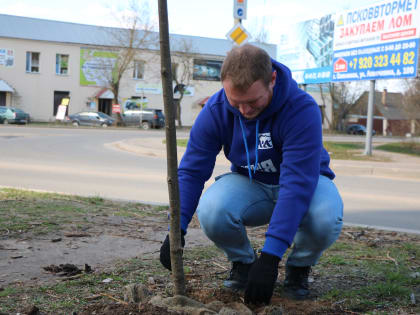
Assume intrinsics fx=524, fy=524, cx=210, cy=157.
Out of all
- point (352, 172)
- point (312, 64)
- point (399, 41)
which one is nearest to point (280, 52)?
point (312, 64)

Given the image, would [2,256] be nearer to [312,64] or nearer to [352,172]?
[352,172]

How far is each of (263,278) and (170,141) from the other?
30.6 inches

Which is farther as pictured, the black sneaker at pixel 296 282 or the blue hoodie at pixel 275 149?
the black sneaker at pixel 296 282

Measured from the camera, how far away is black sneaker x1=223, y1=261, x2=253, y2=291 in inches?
119

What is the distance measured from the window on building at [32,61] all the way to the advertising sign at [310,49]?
2870 centimetres

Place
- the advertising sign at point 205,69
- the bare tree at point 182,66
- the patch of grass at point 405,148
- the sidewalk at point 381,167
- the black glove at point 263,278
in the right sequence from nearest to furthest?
the black glove at point 263,278 → the sidewalk at point 381,167 → the patch of grass at point 405,148 → the bare tree at point 182,66 → the advertising sign at point 205,69

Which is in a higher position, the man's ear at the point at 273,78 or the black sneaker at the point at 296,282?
the man's ear at the point at 273,78

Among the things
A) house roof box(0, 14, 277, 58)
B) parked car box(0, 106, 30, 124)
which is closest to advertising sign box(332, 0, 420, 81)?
parked car box(0, 106, 30, 124)

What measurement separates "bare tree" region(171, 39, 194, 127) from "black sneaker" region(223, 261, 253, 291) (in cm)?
4302

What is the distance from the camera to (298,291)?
2936 mm

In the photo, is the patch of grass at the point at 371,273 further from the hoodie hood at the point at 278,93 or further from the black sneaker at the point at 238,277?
the hoodie hood at the point at 278,93

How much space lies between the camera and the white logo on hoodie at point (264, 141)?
2.92 m

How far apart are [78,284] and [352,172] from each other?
33.3ft

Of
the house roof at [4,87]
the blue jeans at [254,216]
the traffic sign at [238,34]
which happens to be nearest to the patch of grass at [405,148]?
the traffic sign at [238,34]
